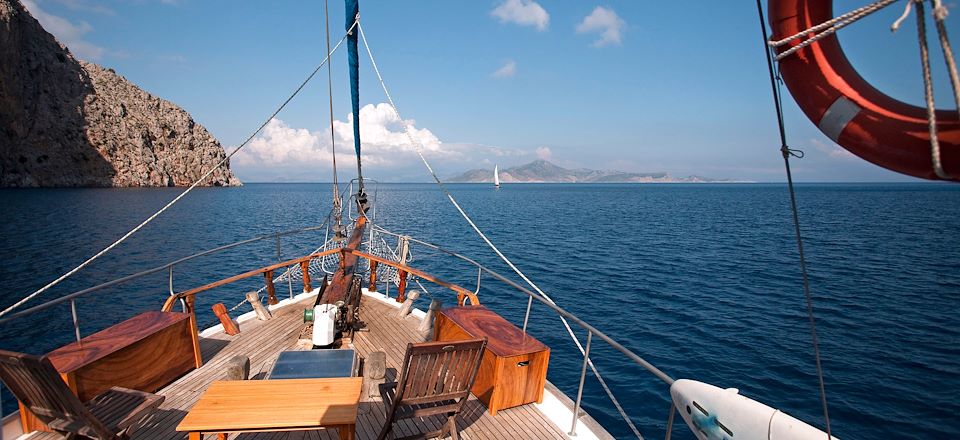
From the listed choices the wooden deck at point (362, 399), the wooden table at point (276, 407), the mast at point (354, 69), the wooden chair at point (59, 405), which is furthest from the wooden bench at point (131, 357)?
the mast at point (354, 69)

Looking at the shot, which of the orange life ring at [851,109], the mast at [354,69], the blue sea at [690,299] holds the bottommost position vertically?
the blue sea at [690,299]

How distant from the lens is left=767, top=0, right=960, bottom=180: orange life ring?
1.84 m

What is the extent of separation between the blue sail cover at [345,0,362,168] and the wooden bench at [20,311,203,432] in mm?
6570

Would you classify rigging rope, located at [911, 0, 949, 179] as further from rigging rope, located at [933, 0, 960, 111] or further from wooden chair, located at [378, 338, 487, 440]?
wooden chair, located at [378, 338, 487, 440]

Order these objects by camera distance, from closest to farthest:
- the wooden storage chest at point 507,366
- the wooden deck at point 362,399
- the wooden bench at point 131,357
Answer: the wooden bench at point 131,357
the wooden deck at point 362,399
the wooden storage chest at point 507,366

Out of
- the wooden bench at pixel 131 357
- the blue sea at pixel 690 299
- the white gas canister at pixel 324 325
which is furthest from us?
the blue sea at pixel 690 299

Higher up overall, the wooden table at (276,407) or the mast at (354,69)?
the mast at (354,69)

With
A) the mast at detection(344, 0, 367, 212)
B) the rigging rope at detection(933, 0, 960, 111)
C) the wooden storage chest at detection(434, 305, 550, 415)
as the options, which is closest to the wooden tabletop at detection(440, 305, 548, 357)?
the wooden storage chest at detection(434, 305, 550, 415)

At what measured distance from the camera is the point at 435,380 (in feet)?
13.8

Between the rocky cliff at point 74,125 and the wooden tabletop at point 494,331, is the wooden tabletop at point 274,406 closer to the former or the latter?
the wooden tabletop at point 494,331

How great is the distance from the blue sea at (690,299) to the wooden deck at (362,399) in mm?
5923

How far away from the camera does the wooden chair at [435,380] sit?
13.2ft

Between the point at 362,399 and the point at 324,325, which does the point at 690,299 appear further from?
the point at 362,399

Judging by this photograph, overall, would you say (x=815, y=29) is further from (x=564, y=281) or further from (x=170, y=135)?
(x=170, y=135)
